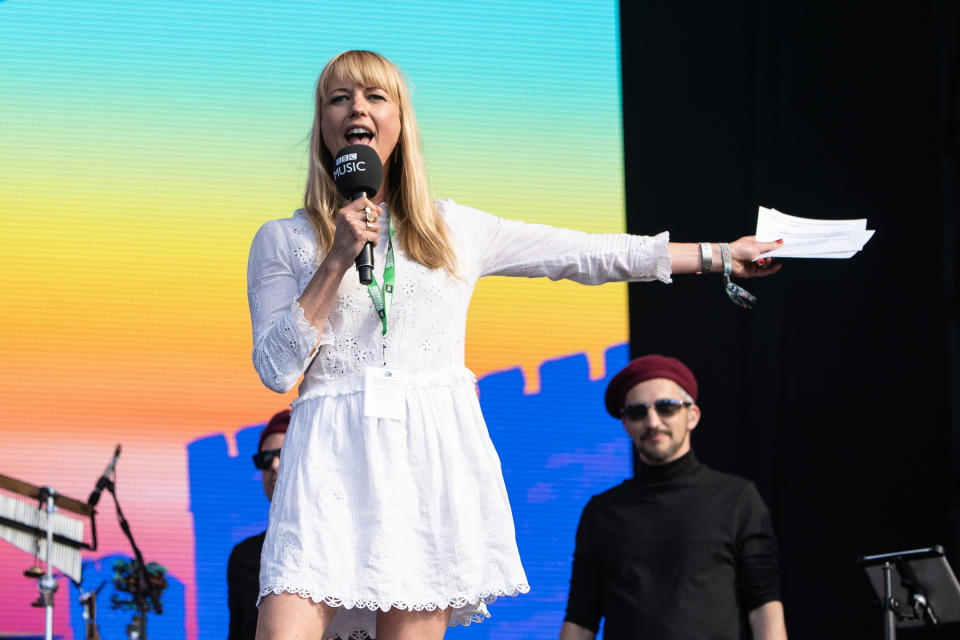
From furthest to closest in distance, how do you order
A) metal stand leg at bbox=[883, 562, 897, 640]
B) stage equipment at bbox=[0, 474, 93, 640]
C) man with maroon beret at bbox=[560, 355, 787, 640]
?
1. stage equipment at bbox=[0, 474, 93, 640]
2. metal stand leg at bbox=[883, 562, 897, 640]
3. man with maroon beret at bbox=[560, 355, 787, 640]

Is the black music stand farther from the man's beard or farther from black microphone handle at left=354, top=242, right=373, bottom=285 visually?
black microphone handle at left=354, top=242, right=373, bottom=285

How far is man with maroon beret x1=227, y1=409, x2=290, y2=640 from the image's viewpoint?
11.4 ft

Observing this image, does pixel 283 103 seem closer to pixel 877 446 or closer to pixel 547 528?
pixel 547 528

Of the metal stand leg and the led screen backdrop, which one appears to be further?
the led screen backdrop

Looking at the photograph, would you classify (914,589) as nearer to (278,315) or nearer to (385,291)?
(385,291)

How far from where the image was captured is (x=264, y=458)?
3674 mm

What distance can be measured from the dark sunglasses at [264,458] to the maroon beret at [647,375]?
43.6 inches

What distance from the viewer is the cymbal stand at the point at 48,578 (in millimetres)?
3346

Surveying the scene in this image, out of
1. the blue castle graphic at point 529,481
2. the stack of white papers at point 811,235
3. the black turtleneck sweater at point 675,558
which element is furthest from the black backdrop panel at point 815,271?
the stack of white papers at point 811,235

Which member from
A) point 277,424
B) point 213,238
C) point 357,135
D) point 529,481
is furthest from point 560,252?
Result: point 213,238

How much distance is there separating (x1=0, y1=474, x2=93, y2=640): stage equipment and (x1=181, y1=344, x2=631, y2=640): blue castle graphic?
1.32 feet

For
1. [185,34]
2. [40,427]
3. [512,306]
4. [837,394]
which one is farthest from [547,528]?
[185,34]

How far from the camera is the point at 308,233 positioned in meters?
2.00

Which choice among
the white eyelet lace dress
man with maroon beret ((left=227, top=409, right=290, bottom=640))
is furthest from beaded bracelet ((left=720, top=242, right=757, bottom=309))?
man with maroon beret ((left=227, top=409, right=290, bottom=640))
